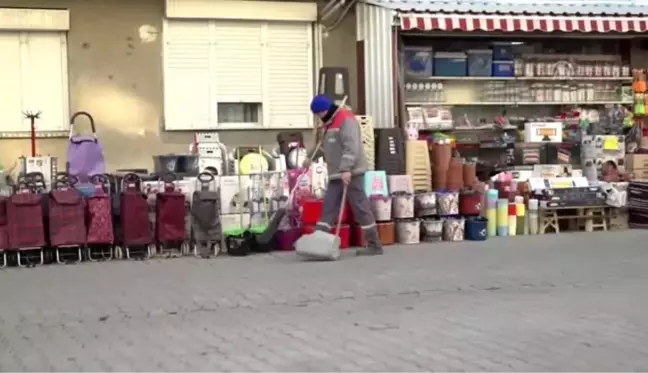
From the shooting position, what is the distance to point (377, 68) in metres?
13.3

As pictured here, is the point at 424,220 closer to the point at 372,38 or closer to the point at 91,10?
the point at 372,38

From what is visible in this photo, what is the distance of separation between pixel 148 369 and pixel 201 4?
8.02 meters

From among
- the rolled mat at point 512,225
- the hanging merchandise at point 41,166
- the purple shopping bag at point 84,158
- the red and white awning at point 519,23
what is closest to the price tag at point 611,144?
the red and white awning at point 519,23

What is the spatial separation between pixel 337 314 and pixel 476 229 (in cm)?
515

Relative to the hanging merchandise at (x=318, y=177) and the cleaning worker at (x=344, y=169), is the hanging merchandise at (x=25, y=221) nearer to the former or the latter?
the cleaning worker at (x=344, y=169)

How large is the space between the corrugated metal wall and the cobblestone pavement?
296 cm

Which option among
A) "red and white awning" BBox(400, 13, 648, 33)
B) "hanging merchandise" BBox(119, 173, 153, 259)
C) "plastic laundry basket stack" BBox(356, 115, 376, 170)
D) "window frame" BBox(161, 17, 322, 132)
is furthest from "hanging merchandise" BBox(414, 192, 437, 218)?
"hanging merchandise" BBox(119, 173, 153, 259)

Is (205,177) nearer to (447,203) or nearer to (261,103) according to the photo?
(261,103)

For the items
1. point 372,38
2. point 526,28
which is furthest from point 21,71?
point 526,28

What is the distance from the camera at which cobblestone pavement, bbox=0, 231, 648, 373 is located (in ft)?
20.0

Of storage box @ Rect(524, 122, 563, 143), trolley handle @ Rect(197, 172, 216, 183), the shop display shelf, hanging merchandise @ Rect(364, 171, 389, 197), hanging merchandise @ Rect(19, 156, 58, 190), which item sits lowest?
hanging merchandise @ Rect(364, 171, 389, 197)

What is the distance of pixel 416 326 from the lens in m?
7.04

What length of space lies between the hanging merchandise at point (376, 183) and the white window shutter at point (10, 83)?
4822 millimetres

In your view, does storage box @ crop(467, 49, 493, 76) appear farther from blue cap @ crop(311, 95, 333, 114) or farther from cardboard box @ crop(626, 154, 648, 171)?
blue cap @ crop(311, 95, 333, 114)
